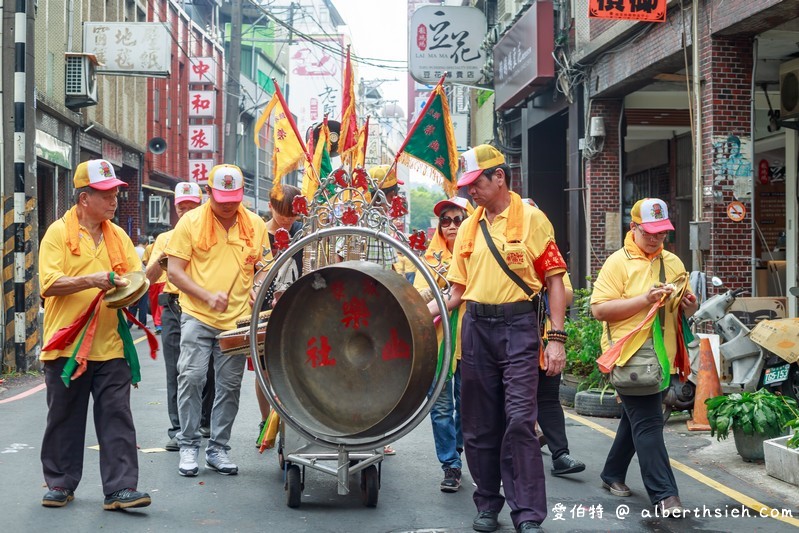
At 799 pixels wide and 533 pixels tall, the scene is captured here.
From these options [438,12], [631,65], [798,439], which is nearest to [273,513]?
[798,439]

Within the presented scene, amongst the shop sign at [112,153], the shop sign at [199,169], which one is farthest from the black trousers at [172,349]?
the shop sign at [199,169]

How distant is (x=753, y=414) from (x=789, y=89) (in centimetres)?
839

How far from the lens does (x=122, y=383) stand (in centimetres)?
631

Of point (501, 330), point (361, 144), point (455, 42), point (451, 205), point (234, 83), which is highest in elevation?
point (455, 42)

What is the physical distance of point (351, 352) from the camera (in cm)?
542

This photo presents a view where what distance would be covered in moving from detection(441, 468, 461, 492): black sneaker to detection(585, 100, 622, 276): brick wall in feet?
35.7

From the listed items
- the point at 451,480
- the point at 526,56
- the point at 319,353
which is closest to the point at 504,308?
the point at 319,353

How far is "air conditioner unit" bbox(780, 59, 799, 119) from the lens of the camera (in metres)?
14.4

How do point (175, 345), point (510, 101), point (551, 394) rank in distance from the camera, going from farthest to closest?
point (510, 101)
point (175, 345)
point (551, 394)

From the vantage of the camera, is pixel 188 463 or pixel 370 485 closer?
pixel 370 485

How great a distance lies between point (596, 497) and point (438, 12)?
18255 millimetres

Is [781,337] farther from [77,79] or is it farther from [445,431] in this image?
[77,79]

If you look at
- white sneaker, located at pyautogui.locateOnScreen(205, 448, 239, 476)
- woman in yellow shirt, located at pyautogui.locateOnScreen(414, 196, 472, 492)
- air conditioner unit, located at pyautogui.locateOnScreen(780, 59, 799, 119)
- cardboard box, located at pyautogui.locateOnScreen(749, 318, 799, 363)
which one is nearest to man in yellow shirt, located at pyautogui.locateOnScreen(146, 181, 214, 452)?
white sneaker, located at pyautogui.locateOnScreen(205, 448, 239, 476)

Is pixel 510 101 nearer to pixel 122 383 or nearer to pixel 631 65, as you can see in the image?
pixel 631 65
